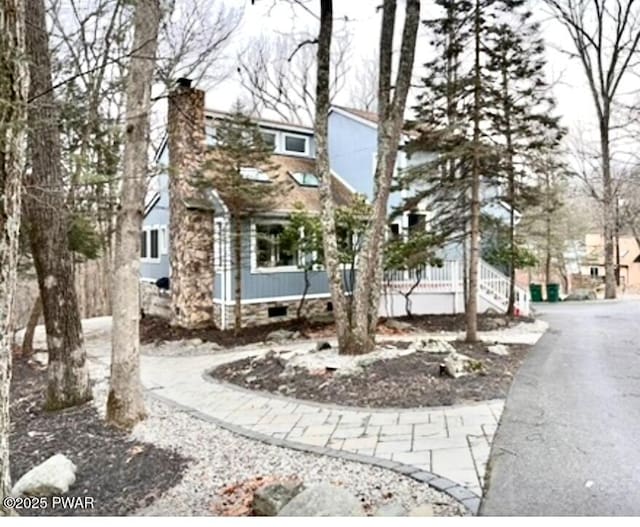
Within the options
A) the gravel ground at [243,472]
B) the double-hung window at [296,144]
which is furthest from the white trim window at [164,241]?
the gravel ground at [243,472]

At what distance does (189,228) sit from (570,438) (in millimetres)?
8219

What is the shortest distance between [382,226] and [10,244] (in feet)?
16.0

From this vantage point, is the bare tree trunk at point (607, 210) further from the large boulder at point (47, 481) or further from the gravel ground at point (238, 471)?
the large boulder at point (47, 481)

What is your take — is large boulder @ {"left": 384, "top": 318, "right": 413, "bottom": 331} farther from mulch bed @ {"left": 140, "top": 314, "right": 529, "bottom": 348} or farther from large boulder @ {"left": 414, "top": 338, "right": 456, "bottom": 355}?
large boulder @ {"left": 414, "top": 338, "right": 456, "bottom": 355}

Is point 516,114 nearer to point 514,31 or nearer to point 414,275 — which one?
point 514,31

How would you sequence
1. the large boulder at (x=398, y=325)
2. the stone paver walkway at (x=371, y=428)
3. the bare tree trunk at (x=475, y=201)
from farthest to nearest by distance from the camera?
the large boulder at (x=398, y=325)
the bare tree trunk at (x=475, y=201)
the stone paver walkway at (x=371, y=428)

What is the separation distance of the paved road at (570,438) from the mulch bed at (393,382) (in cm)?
29

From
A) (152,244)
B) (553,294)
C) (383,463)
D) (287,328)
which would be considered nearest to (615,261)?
(553,294)

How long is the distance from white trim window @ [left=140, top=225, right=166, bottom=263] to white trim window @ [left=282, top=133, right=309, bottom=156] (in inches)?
149

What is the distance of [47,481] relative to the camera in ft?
10.1

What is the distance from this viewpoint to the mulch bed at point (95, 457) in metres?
3.07

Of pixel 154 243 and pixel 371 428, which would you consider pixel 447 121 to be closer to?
pixel 371 428

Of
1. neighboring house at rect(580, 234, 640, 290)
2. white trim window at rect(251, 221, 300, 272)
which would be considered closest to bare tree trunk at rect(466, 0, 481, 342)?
white trim window at rect(251, 221, 300, 272)

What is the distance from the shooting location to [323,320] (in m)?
10.8
